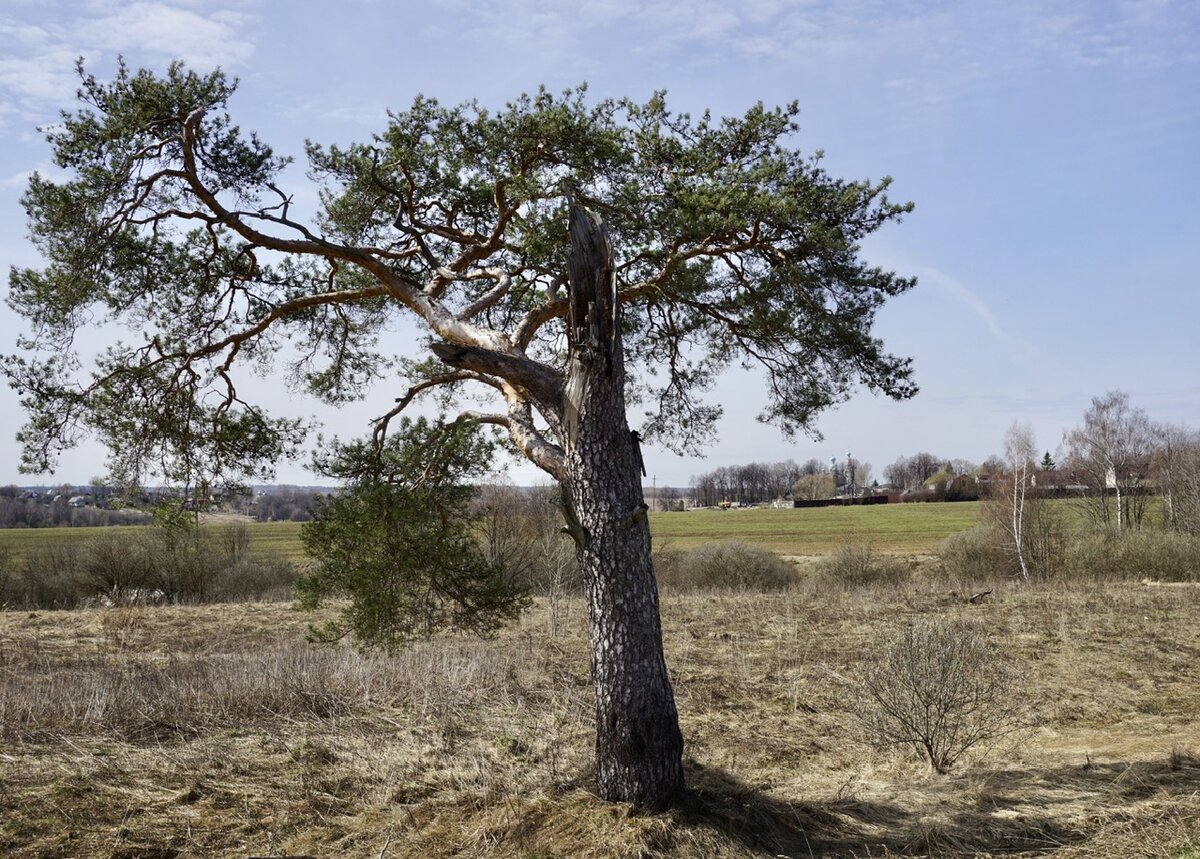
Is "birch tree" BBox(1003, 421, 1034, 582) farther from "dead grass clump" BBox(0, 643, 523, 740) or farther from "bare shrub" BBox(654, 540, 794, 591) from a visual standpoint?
"dead grass clump" BBox(0, 643, 523, 740)

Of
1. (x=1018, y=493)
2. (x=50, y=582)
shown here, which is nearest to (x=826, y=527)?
(x=1018, y=493)

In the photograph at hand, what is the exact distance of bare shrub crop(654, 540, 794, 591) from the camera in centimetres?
2942

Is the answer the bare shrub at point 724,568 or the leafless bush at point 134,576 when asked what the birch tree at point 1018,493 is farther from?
the leafless bush at point 134,576

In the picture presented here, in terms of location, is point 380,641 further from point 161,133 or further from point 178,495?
point 161,133

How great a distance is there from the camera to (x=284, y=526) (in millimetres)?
60281

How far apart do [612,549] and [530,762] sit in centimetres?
250

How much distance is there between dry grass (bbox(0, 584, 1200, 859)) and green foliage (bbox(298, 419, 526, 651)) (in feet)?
2.51

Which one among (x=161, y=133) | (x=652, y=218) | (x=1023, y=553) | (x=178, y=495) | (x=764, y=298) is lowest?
(x=1023, y=553)

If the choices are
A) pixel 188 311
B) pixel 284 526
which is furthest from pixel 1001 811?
pixel 284 526

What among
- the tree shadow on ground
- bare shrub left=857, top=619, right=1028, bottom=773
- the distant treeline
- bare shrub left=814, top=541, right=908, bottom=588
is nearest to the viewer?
the tree shadow on ground

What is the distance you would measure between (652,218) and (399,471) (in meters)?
4.20

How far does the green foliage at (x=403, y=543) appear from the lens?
9453mm

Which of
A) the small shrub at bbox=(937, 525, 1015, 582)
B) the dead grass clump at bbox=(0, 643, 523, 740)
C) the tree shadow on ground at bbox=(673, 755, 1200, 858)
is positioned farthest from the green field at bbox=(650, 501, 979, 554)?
the tree shadow on ground at bbox=(673, 755, 1200, 858)

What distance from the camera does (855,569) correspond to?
29984 mm
